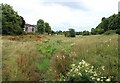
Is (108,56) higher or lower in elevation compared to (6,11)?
lower

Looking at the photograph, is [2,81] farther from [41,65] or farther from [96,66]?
[96,66]

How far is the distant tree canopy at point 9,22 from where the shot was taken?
45.6m

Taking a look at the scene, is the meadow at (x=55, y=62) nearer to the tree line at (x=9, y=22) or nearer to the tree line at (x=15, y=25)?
the tree line at (x=15, y=25)

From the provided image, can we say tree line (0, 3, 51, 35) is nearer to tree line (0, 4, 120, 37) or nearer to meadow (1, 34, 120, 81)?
tree line (0, 4, 120, 37)

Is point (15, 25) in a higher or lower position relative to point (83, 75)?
higher

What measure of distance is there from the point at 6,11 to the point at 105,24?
16558mm

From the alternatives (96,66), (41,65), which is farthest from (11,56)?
(96,66)

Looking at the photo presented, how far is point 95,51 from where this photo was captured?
13750mm

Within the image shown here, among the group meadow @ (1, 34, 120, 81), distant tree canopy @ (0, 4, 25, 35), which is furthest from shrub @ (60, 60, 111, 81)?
distant tree canopy @ (0, 4, 25, 35)

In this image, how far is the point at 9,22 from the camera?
47.6 meters

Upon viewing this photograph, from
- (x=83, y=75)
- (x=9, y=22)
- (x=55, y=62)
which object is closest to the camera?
(x=83, y=75)

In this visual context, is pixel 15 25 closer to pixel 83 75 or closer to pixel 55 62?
pixel 55 62

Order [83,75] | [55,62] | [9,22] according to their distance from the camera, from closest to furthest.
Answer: [83,75]
[55,62]
[9,22]

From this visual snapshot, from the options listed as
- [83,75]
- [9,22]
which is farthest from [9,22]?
[83,75]
